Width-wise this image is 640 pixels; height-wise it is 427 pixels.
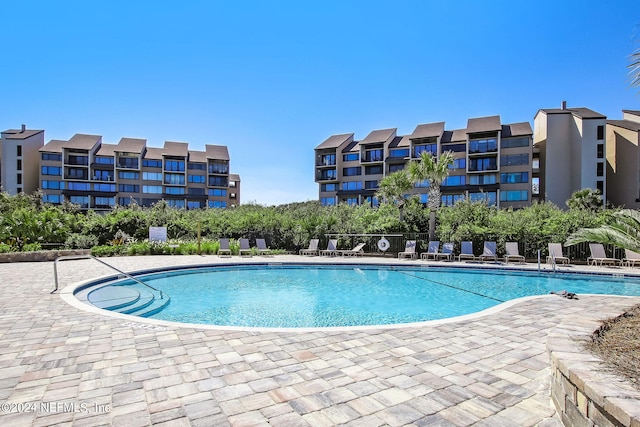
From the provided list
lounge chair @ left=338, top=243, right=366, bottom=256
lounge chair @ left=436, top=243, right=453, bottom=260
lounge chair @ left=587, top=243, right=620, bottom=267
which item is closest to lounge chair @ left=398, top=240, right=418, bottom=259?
lounge chair @ left=436, top=243, right=453, bottom=260

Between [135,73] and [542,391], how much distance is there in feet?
54.4

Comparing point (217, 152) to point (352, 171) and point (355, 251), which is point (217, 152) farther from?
point (355, 251)

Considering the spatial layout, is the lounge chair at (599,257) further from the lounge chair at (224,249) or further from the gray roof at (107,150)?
the gray roof at (107,150)

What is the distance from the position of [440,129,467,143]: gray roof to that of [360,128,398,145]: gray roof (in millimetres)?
6340

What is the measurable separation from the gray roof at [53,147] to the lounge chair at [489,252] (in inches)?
2108

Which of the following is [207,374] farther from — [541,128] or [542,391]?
[541,128]

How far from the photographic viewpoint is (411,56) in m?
14.6

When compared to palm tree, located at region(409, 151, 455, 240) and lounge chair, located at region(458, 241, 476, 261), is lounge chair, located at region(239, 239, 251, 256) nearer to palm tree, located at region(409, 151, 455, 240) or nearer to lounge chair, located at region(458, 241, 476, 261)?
palm tree, located at region(409, 151, 455, 240)

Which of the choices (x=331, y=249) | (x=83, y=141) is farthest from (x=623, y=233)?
(x=83, y=141)

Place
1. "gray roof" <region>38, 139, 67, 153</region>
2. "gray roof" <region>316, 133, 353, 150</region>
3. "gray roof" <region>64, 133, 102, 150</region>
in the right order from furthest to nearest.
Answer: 1. "gray roof" <region>64, 133, 102, 150</region>
2. "gray roof" <region>316, 133, 353, 150</region>
3. "gray roof" <region>38, 139, 67, 153</region>

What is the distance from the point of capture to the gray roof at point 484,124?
38425 mm

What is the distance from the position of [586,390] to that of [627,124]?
4845 cm

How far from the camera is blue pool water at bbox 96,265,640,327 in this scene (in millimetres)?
6871

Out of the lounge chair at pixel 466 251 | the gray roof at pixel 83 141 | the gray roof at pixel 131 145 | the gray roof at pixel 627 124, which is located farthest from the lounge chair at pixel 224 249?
the gray roof at pixel 627 124
